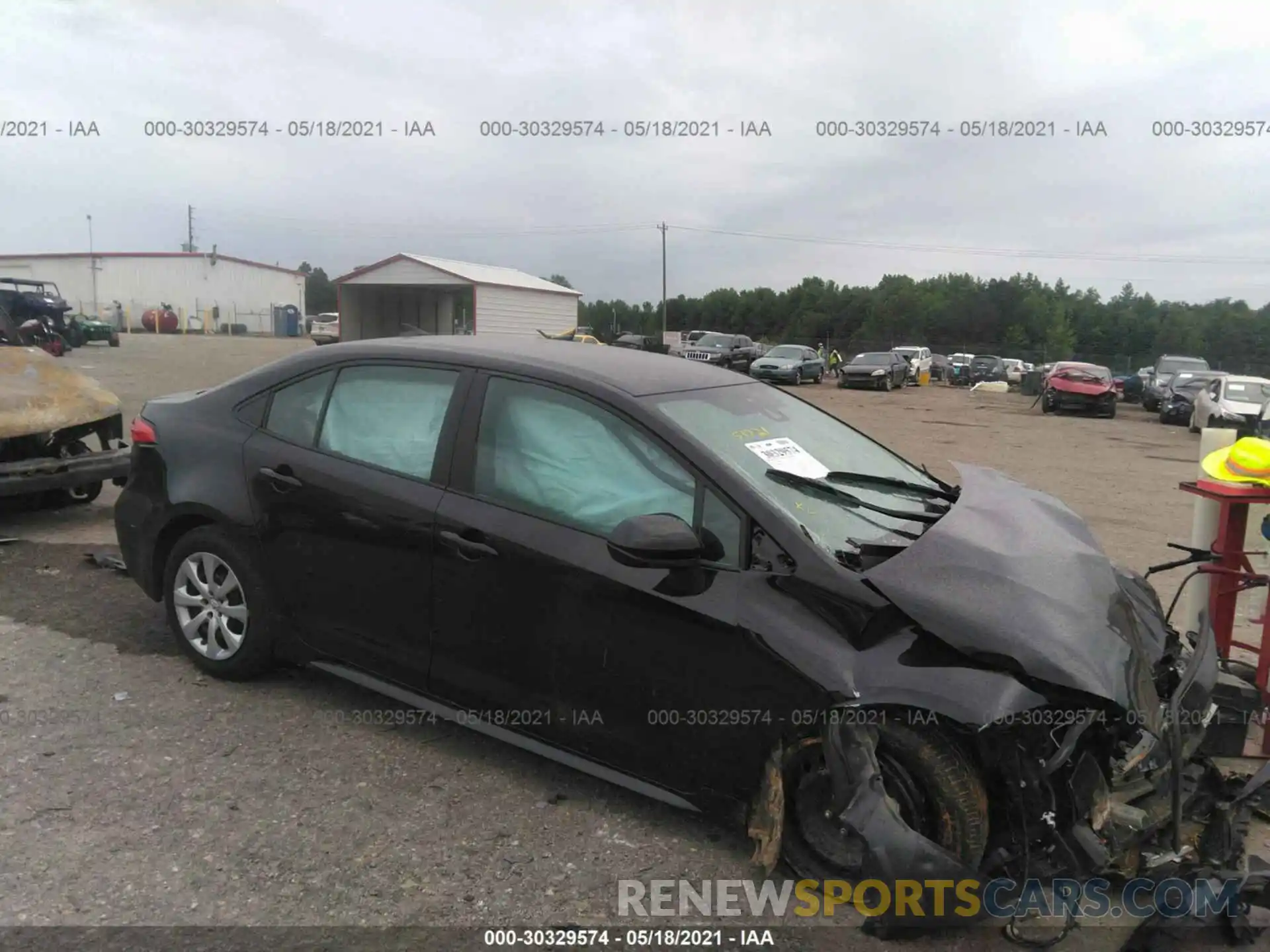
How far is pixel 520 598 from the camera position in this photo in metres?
3.19

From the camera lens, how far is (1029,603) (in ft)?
8.91

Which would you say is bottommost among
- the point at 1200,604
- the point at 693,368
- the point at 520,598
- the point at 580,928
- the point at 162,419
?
the point at 580,928

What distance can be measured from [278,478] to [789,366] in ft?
99.5

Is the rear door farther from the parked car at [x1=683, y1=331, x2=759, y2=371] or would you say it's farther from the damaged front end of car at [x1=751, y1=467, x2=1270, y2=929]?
the parked car at [x1=683, y1=331, x2=759, y2=371]

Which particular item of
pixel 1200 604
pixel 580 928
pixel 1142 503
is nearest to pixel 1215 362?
pixel 1142 503

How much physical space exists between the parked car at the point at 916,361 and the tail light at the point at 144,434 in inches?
1349

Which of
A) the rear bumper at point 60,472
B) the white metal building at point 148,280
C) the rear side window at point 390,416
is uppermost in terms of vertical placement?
the white metal building at point 148,280

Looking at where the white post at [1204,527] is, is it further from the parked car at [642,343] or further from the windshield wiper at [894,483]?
the parked car at [642,343]

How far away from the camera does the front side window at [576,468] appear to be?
307 centimetres

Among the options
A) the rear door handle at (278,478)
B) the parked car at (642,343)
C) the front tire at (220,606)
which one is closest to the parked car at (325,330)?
the parked car at (642,343)

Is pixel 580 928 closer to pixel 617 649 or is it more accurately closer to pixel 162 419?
pixel 617 649

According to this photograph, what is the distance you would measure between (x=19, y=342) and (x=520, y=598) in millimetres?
7405

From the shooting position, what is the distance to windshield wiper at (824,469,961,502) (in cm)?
355

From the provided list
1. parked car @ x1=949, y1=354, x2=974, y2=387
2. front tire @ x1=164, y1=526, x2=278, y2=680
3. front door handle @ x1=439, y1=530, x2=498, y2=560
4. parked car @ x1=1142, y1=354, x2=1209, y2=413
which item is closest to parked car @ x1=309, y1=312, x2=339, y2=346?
parked car @ x1=949, y1=354, x2=974, y2=387
